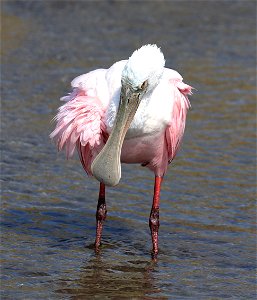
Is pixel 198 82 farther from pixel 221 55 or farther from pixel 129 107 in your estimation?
pixel 129 107

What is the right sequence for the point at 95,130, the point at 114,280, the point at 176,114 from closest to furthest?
the point at 114,280 → the point at 95,130 → the point at 176,114

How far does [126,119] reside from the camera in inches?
259

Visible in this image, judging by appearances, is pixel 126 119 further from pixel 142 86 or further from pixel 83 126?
pixel 83 126

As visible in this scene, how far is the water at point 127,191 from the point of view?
22.2ft

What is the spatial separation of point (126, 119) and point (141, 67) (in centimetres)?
40

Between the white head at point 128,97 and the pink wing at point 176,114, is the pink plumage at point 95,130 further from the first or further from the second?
the white head at point 128,97

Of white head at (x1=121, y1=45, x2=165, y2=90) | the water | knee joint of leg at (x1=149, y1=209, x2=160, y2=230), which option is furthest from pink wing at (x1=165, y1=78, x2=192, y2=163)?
the water

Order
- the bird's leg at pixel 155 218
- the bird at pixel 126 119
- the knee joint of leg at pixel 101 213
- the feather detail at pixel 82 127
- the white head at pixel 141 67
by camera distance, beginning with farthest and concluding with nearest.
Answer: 1. the knee joint of leg at pixel 101 213
2. the bird's leg at pixel 155 218
3. the feather detail at pixel 82 127
4. the bird at pixel 126 119
5. the white head at pixel 141 67

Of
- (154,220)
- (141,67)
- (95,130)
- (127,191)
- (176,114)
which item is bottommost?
(154,220)

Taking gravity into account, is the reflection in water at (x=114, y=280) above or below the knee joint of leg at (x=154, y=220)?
below

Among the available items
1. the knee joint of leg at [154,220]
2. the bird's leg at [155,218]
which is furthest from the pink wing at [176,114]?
the knee joint of leg at [154,220]

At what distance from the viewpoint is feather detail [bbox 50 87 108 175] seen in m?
6.89

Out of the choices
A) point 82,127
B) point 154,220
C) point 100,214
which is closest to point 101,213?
point 100,214

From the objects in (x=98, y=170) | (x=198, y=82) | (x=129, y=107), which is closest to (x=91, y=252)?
(x=98, y=170)
